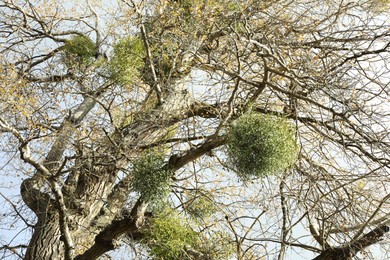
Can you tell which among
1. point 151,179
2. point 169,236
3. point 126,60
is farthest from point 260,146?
point 126,60

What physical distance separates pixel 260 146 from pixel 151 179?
874 mm

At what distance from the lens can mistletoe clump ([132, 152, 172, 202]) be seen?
3.58 meters

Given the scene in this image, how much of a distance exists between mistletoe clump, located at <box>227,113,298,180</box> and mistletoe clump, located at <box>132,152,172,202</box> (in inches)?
22.8

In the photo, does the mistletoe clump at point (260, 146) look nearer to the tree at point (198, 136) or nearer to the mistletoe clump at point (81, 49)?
the tree at point (198, 136)

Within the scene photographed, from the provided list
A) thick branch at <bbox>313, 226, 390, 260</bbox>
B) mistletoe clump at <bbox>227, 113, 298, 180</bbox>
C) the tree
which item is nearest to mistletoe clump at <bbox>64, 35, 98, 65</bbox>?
the tree

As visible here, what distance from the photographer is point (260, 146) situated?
3.16 m

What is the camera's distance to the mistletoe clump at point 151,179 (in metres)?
3.58

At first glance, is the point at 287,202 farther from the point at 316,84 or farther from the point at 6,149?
the point at 6,149

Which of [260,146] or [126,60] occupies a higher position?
[126,60]

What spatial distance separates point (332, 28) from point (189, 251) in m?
2.15

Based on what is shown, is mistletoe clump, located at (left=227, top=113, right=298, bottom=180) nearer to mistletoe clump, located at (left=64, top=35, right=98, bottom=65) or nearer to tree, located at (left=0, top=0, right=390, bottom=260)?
tree, located at (left=0, top=0, right=390, bottom=260)

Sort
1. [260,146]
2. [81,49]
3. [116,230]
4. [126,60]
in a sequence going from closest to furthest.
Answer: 1. [260,146]
2. [116,230]
3. [126,60]
4. [81,49]

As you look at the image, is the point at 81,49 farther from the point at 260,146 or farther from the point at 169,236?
the point at 260,146

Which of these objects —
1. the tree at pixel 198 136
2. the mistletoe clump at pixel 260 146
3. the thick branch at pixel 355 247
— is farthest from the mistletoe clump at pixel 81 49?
the thick branch at pixel 355 247
